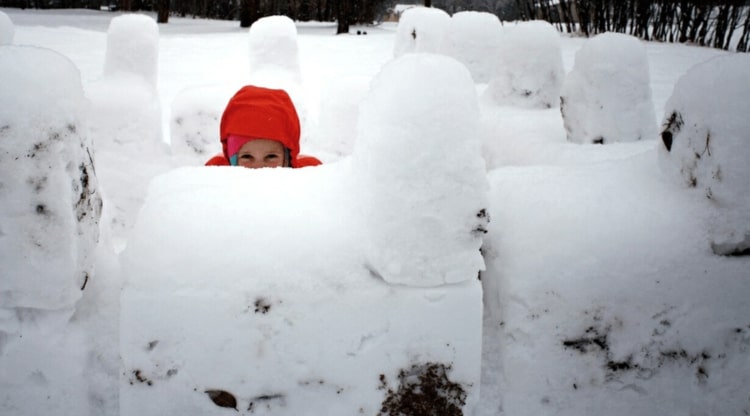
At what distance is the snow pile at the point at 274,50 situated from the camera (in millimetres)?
3928

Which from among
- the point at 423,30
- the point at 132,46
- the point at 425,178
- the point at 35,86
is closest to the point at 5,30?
the point at 132,46

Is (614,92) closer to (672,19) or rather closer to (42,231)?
(42,231)

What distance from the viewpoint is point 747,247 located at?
1383 millimetres

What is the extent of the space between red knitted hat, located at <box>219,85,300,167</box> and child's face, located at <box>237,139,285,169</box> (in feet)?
0.12

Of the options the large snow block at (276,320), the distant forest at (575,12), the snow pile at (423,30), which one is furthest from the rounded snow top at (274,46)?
the distant forest at (575,12)

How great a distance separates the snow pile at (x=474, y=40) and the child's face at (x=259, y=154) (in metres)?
2.39

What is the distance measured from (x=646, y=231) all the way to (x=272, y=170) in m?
0.99

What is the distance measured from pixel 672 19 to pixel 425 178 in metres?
9.17

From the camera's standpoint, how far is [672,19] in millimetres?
8508

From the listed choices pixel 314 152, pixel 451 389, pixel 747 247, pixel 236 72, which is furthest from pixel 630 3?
pixel 451 389

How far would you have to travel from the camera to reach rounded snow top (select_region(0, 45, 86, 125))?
3.76 feet

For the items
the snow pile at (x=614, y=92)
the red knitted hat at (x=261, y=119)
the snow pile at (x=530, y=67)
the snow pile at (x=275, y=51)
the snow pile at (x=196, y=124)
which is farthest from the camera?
the snow pile at (x=275, y=51)

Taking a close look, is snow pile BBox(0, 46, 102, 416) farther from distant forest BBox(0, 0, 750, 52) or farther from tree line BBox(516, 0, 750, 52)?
tree line BBox(516, 0, 750, 52)

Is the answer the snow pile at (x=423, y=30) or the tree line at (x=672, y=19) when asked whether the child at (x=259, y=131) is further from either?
the tree line at (x=672, y=19)
